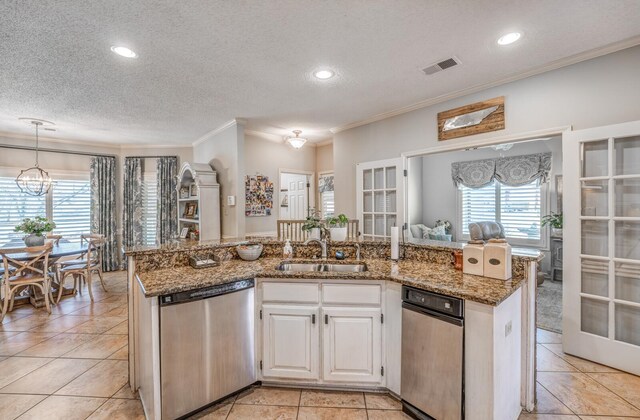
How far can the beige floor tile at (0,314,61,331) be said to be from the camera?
11.1 ft

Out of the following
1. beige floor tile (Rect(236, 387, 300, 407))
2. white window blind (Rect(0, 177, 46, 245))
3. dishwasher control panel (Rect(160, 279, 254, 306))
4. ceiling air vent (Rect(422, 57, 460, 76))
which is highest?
ceiling air vent (Rect(422, 57, 460, 76))

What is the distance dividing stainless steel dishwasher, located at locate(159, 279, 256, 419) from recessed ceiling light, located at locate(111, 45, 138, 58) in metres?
2.05

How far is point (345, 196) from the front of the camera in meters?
4.80

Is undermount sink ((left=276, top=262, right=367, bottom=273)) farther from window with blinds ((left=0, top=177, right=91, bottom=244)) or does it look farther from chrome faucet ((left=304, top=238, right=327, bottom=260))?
window with blinds ((left=0, top=177, right=91, bottom=244))

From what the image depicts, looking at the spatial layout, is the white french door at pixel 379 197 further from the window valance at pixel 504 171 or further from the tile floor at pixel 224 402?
the window valance at pixel 504 171

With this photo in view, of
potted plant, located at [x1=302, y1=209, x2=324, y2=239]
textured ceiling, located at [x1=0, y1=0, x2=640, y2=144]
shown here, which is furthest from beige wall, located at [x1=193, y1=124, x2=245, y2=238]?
potted plant, located at [x1=302, y1=209, x2=324, y2=239]

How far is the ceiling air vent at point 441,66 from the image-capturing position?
8.52ft

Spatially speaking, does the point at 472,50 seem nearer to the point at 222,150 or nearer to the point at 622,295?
the point at 622,295

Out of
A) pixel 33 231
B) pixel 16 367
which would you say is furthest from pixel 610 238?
pixel 33 231

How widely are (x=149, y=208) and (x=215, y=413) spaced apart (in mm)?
5368

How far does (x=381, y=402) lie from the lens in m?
2.08

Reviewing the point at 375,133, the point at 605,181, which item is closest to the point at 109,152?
A: the point at 375,133

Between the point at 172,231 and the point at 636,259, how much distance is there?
22.6ft

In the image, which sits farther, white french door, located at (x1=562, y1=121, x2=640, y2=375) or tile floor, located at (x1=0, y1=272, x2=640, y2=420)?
white french door, located at (x1=562, y1=121, x2=640, y2=375)
